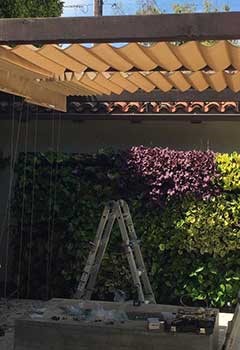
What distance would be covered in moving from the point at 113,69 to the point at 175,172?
2.27 m

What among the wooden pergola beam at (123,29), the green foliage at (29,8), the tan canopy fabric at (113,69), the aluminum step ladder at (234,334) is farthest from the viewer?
the green foliage at (29,8)

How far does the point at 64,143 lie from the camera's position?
32.4ft

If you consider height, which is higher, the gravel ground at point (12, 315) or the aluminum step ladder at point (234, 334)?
the aluminum step ladder at point (234, 334)

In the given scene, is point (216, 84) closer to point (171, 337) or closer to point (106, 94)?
point (106, 94)

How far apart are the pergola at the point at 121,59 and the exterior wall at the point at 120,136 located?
124 cm

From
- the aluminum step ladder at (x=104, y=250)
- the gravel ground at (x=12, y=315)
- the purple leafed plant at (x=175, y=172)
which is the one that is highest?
the purple leafed plant at (x=175, y=172)

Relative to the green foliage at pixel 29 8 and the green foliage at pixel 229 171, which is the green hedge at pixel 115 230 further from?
the green foliage at pixel 29 8

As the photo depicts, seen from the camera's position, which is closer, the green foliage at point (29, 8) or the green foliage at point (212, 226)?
the green foliage at point (212, 226)

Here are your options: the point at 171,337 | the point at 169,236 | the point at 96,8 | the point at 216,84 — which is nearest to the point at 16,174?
the point at 169,236

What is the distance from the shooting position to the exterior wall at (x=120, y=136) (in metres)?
9.44

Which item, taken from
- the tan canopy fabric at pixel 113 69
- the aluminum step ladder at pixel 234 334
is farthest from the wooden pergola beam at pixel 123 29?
the aluminum step ladder at pixel 234 334

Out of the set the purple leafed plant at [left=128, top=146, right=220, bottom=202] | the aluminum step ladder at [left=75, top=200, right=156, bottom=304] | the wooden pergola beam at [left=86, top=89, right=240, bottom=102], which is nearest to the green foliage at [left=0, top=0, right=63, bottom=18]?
the wooden pergola beam at [left=86, top=89, right=240, bottom=102]

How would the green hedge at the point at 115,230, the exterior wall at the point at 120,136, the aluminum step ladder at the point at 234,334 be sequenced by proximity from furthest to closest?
the exterior wall at the point at 120,136, the green hedge at the point at 115,230, the aluminum step ladder at the point at 234,334

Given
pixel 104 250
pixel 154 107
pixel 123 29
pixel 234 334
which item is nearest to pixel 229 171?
pixel 154 107
